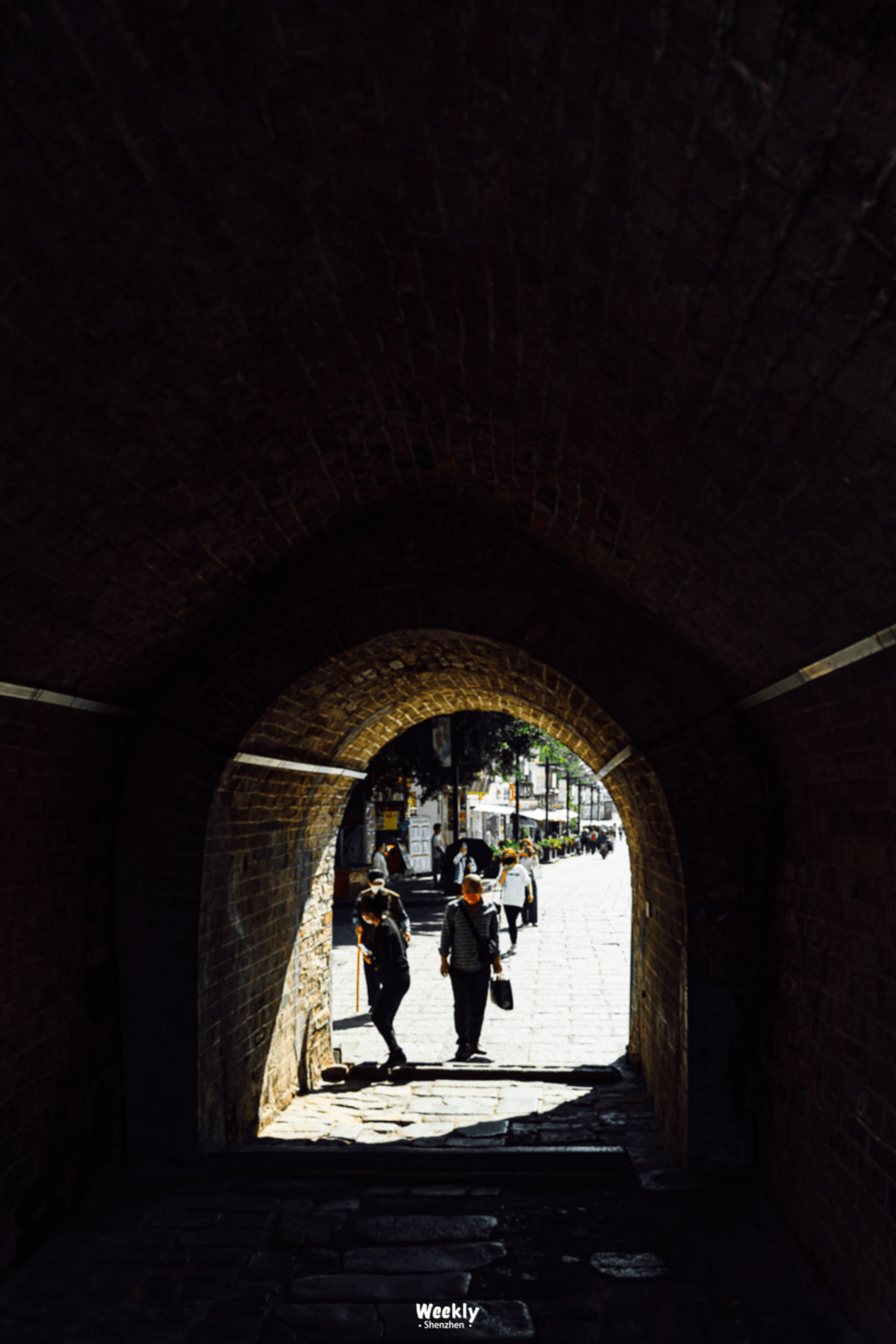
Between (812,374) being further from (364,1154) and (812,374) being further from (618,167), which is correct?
(364,1154)

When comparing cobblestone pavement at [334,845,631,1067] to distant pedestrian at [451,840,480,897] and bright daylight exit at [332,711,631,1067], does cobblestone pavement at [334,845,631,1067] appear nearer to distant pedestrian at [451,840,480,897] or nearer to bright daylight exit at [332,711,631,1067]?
bright daylight exit at [332,711,631,1067]

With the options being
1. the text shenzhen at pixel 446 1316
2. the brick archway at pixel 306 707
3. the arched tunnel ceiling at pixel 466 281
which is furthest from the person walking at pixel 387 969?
the arched tunnel ceiling at pixel 466 281

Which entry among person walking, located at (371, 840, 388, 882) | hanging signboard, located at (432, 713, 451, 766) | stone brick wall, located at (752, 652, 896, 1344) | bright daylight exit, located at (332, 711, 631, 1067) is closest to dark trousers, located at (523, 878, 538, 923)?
bright daylight exit, located at (332, 711, 631, 1067)

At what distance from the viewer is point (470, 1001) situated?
9.59 m

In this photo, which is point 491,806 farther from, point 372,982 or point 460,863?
point 372,982

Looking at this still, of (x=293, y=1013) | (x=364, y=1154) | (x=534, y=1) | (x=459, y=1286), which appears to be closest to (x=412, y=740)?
(x=293, y=1013)

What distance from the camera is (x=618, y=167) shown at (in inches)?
98.4

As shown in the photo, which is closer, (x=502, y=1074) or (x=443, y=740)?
(x=502, y=1074)

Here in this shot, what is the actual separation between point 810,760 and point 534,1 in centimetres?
379

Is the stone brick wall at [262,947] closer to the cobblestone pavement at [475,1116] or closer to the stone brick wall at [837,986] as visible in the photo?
the cobblestone pavement at [475,1116]

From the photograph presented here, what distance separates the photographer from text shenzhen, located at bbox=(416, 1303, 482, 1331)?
459cm

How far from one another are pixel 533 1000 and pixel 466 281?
428 inches

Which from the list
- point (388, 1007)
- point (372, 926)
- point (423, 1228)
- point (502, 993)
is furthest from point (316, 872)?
point (423, 1228)

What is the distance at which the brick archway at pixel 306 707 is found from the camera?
599cm
